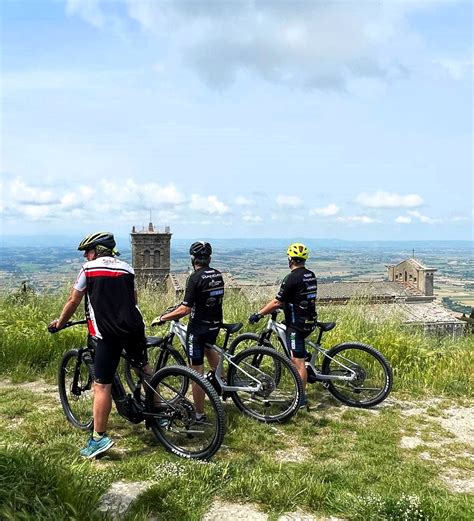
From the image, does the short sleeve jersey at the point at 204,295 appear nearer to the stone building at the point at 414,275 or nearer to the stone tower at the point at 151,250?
the stone building at the point at 414,275

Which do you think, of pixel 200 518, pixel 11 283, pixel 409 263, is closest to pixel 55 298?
pixel 11 283

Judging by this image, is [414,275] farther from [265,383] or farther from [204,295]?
[204,295]

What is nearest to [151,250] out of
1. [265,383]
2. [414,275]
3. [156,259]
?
[156,259]

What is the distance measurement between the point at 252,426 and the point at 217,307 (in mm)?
1563

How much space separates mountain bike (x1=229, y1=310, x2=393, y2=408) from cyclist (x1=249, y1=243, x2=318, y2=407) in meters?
0.24

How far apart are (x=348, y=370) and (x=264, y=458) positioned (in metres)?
2.46

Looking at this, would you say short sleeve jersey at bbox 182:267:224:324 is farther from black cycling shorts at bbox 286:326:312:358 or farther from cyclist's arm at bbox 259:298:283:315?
black cycling shorts at bbox 286:326:312:358

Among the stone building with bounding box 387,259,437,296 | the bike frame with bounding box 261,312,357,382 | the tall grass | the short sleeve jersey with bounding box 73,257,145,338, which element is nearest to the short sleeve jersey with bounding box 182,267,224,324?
the short sleeve jersey with bounding box 73,257,145,338

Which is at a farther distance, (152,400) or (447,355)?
(447,355)

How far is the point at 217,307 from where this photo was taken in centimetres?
605

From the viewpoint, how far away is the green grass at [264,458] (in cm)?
389

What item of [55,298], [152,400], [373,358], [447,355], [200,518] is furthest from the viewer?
[55,298]

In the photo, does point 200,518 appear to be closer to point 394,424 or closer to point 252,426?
point 252,426

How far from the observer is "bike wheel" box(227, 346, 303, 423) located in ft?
20.5
